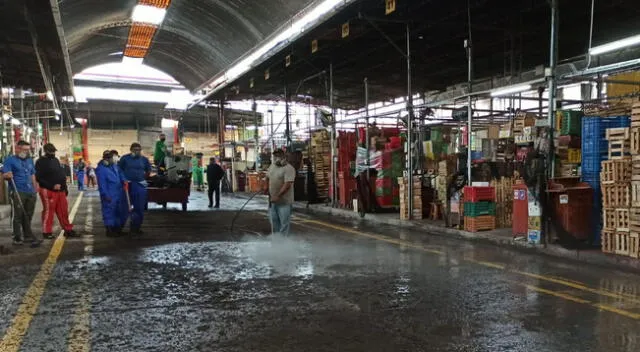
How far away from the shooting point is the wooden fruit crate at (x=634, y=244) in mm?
7695

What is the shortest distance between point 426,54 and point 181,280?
12279 mm

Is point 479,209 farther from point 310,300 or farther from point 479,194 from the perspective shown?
point 310,300

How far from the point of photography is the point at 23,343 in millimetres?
4273

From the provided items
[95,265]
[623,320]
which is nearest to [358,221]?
[95,265]

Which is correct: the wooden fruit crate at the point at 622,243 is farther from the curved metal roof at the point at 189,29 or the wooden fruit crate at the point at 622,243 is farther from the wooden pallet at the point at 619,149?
the curved metal roof at the point at 189,29

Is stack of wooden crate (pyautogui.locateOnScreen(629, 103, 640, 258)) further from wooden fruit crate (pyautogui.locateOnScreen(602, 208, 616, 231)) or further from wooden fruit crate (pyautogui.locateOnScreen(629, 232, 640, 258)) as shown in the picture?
wooden fruit crate (pyautogui.locateOnScreen(602, 208, 616, 231))

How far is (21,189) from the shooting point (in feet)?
31.4

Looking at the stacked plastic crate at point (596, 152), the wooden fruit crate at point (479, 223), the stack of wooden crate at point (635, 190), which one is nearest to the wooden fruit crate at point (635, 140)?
the stack of wooden crate at point (635, 190)

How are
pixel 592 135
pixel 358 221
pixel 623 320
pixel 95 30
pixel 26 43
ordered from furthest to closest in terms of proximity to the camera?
pixel 95 30
pixel 358 221
pixel 26 43
pixel 592 135
pixel 623 320

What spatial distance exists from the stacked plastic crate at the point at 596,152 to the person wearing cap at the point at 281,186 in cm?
502

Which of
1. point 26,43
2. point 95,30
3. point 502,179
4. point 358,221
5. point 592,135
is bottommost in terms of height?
point 358,221

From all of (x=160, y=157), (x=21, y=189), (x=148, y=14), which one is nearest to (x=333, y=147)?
(x=160, y=157)

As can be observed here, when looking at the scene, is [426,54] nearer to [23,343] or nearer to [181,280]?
[181,280]

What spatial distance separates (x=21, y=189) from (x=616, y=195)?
33.9ft
